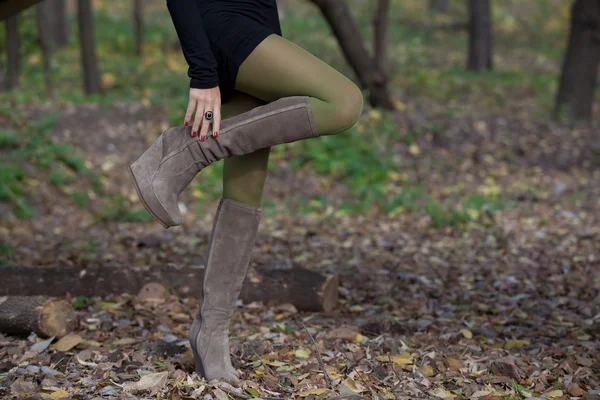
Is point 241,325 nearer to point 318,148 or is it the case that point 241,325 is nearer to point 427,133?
point 318,148

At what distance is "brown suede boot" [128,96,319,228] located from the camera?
240 cm


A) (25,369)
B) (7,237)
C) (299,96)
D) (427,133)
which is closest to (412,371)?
(299,96)

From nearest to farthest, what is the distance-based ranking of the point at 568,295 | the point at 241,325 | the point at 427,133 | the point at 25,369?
the point at 25,369, the point at 241,325, the point at 568,295, the point at 427,133

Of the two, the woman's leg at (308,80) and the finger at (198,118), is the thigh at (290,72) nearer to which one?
the woman's leg at (308,80)

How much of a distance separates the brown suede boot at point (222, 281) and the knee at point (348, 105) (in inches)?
20.9

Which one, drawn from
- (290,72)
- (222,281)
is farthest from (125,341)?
(290,72)

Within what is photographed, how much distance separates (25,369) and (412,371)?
159 cm

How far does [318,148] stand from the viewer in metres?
7.96

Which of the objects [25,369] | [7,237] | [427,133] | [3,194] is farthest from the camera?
[427,133]

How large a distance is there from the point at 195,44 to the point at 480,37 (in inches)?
526

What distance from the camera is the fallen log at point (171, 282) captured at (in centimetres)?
381

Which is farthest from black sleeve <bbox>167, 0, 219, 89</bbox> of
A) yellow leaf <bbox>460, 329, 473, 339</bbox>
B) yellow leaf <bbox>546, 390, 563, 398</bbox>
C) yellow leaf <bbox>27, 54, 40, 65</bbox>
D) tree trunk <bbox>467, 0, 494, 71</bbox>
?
tree trunk <bbox>467, 0, 494, 71</bbox>

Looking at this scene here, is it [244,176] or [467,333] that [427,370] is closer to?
[467,333]

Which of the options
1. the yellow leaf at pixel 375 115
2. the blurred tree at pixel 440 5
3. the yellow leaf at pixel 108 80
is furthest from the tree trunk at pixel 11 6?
the blurred tree at pixel 440 5
